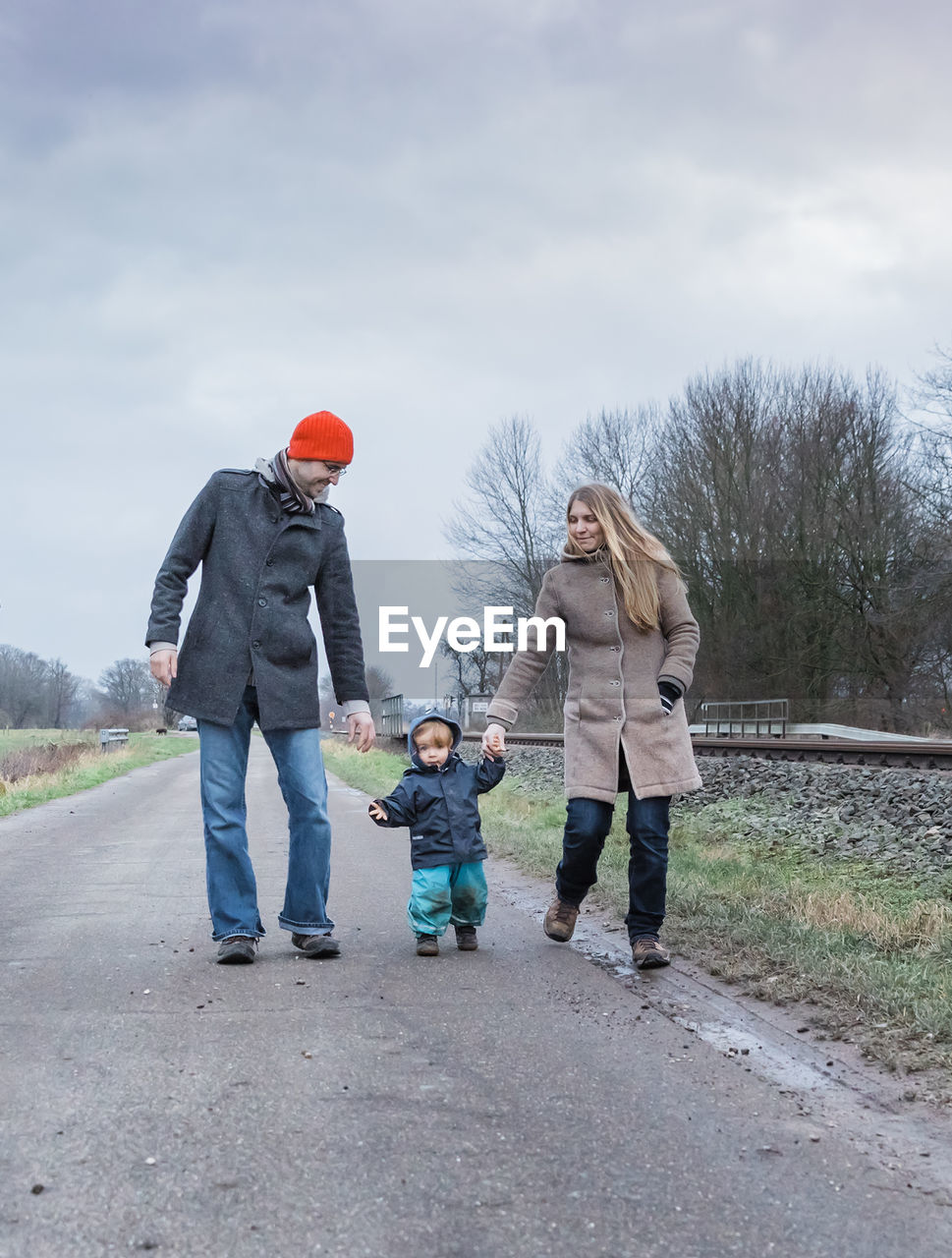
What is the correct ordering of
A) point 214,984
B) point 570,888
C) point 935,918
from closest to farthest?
point 214,984 < point 570,888 < point 935,918

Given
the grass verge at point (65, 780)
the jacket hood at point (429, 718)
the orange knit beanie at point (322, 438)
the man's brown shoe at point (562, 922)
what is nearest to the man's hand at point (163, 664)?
the orange knit beanie at point (322, 438)

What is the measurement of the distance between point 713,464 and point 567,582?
35.0 metres

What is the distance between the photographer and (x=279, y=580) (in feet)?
16.8

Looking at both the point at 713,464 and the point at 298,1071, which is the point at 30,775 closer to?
the point at 298,1071

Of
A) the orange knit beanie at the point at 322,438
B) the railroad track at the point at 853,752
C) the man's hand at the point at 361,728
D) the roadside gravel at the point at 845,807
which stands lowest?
the roadside gravel at the point at 845,807

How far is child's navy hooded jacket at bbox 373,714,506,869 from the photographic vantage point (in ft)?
17.2

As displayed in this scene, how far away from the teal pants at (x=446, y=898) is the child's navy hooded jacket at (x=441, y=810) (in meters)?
0.06

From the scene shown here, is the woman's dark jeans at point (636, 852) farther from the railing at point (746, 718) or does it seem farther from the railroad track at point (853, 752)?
the railing at point (746, 718)

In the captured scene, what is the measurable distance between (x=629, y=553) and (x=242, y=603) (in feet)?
5.51

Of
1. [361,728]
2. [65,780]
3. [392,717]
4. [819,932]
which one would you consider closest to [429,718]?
[361,728]

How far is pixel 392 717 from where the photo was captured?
51906 millimetres

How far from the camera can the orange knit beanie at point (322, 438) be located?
16.6 ft

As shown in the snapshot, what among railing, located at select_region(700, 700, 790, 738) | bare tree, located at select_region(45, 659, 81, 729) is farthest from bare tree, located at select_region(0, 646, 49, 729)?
railing, located at select_region(700, 700, 790, 738)

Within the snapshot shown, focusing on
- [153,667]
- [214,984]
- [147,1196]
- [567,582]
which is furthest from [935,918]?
[147,1196]
